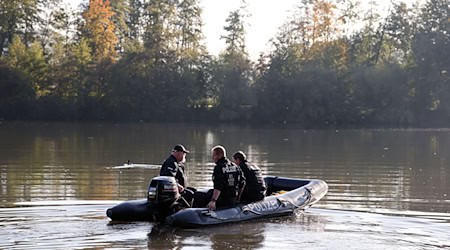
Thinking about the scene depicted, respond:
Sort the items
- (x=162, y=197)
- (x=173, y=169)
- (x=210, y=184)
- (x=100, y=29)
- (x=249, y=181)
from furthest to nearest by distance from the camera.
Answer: (x=100, y=29), (x=210, y=184), (x=249, y=181), (x=173, y=169), (x=162, y=197)

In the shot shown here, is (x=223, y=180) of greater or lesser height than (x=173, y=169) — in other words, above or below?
below

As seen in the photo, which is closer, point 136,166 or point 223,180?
point 223,180

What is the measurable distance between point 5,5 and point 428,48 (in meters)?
33.9

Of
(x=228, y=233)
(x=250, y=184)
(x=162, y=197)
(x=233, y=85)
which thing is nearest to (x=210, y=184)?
(x=250, y=184)

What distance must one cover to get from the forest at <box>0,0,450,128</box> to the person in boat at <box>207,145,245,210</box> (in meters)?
44.4

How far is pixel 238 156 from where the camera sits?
14.4 metres

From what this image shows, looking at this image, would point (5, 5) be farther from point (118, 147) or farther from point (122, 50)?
point (118, 147)

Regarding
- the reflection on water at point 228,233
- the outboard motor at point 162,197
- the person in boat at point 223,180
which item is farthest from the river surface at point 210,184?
the person in boat at point 223,180

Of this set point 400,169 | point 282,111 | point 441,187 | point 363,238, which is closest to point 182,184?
point 363,238

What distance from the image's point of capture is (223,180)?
13.7 metres

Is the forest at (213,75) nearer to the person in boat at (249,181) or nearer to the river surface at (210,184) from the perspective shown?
the river surface at (210,184)

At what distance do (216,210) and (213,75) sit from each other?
50.3 m

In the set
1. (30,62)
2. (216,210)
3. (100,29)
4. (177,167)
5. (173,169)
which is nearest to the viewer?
(216,210)

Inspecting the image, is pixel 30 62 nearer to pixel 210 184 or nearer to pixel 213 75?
pixel 213 75
